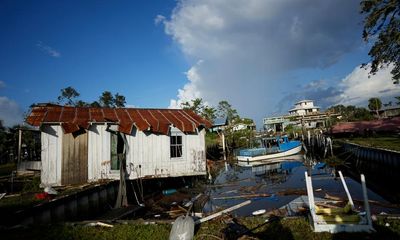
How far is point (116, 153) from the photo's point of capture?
15.0 metres

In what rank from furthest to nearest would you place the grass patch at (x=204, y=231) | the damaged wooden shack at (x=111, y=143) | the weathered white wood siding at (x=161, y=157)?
1. the weathered white wood siding at (x=161, y=157)
2. the damaged wooden shack at (x=111, y=143)
3. the grass patch at (x=204, y=231)

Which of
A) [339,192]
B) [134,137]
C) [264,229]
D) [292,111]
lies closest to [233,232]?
[264,229]


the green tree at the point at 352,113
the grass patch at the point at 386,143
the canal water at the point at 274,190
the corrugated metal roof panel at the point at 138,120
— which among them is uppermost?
the green tree at the point at 352,113

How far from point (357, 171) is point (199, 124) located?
52.6 ft

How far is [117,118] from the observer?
1523cm

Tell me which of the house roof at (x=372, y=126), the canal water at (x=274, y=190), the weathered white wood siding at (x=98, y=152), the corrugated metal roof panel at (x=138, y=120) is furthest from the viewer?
the house roof at (x=372, y=126)

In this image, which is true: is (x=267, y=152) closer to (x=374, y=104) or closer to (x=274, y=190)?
(x=274, y=190)

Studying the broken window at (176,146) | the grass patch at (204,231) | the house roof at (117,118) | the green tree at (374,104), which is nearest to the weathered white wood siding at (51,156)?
the house roof at (117,118)

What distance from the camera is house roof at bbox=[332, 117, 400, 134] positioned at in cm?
3489

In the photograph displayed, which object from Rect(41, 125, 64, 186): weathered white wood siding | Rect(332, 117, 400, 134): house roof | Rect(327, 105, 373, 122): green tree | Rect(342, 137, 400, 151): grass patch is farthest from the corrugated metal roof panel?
Rect(327, 105, 373, 122): green tree

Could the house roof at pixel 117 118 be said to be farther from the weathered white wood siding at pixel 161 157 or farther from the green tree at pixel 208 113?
the green tree at pixel 208 113

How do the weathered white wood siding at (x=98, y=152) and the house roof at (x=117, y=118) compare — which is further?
the weathered white wood siding at (x=98, y=152)

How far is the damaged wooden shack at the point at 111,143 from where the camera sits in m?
13.6

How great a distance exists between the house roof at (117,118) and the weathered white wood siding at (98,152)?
0.57m
